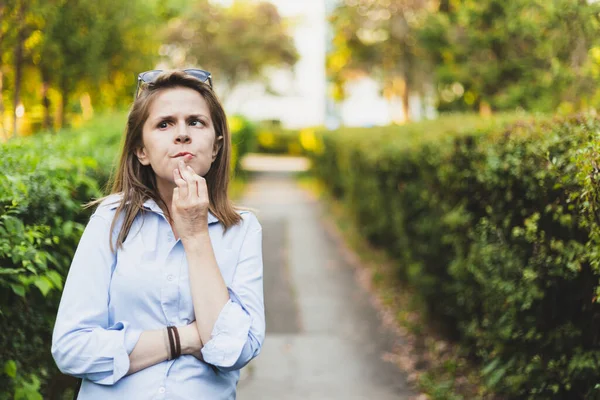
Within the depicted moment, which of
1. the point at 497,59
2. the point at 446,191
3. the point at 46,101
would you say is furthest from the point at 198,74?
the point at 497,59

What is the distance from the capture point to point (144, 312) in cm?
234

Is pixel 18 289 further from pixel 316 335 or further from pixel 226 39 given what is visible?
pixel 226 39

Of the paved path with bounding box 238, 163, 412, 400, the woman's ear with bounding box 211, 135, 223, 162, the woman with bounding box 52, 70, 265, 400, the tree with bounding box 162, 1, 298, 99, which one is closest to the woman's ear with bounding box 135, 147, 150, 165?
the woman with bounding box 52, 70, 265, 400

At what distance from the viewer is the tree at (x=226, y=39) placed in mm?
33812

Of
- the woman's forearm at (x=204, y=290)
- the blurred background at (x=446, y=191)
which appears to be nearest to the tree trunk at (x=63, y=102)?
the blurred background at (x=446, y=191)

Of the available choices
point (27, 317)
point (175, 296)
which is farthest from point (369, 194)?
point (175, 296)

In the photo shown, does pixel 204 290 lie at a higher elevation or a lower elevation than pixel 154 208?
A: lower

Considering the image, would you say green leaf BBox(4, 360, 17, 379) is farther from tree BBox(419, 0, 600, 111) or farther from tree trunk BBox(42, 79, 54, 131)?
tree BBox(419, 0, 600, 111)

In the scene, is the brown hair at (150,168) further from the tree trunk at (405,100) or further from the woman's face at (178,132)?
the tree trunk at (405,100)

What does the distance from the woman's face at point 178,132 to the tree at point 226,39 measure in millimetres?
31617

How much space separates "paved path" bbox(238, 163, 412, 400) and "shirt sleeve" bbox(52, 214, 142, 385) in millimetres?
3309

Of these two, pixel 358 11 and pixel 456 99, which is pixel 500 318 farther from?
pixel 358 11

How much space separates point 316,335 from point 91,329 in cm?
562

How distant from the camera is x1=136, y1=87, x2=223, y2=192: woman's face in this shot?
245 centimetres
